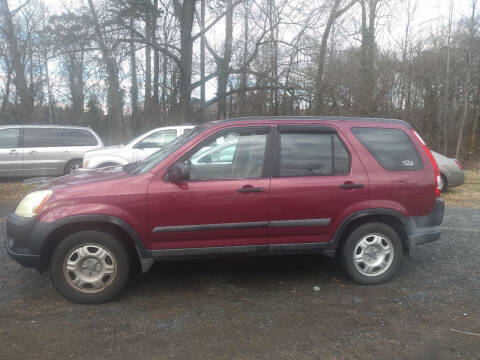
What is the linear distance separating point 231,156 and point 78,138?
9002 mm

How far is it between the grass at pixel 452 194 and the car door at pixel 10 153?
14.5 inches

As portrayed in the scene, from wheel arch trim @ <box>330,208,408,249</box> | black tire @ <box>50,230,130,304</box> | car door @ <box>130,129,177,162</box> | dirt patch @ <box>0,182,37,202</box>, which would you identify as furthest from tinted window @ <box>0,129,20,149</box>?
wheel arch trim @ <box>330,208,408,249</box>

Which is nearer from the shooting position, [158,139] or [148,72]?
[158,139]

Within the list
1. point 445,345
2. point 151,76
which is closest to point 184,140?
point 445,345

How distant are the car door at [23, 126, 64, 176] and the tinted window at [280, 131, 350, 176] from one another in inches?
362

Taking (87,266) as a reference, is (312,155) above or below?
above

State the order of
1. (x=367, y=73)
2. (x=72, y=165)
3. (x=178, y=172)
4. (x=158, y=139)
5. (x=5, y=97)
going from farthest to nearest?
(x=5, y=97), (x=367, y=73), (x=72, y=165), (x=158, y=139), (x=178, y=172)

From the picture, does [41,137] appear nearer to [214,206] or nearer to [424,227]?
[214,206]

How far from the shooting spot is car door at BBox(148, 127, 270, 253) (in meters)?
3.51

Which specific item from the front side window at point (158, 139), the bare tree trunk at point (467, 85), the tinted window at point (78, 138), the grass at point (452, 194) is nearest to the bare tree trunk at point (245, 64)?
the tinted window at point (78, 138)

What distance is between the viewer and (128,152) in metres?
9.18

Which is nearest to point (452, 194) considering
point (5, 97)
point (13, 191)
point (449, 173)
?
point (449, 173)

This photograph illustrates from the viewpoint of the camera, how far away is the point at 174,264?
4.61m

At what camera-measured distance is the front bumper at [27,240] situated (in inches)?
133
